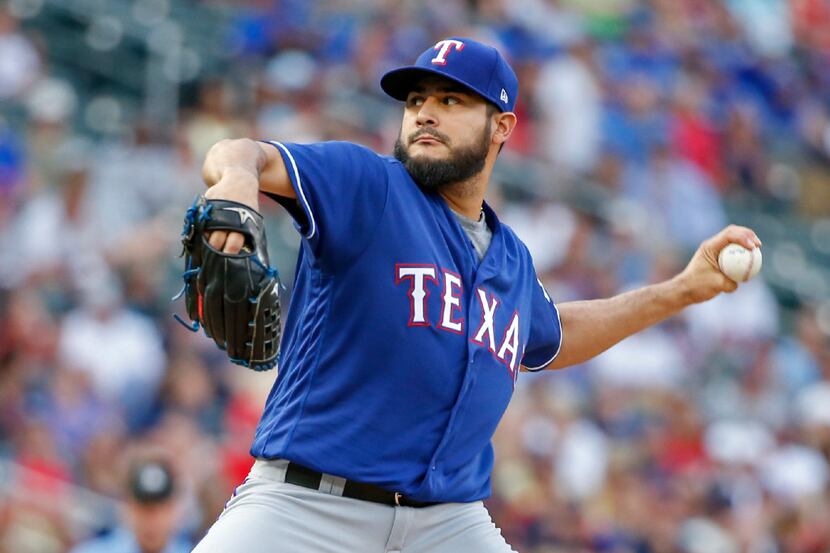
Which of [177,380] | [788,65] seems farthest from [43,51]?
[788,65]

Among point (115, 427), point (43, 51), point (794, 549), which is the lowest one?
point (794, 549)

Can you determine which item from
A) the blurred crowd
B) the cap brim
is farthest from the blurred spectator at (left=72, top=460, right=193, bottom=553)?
the cap brim

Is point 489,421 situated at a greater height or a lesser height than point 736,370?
greater

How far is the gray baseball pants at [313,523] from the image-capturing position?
10.7ft

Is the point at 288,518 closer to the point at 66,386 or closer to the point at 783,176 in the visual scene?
the point at 66,386

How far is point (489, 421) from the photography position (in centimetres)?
363

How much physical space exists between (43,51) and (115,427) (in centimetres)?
302

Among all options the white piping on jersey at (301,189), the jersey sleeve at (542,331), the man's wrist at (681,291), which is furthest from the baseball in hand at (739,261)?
the white piping on jersey at (301,189)

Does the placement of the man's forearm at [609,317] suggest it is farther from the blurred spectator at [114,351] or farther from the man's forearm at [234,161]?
the blurred spectator at [114,351]

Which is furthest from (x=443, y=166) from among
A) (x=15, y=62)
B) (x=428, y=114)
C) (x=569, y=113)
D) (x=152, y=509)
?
(x=569, y=113)

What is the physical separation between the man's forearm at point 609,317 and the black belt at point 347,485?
102 centimetres

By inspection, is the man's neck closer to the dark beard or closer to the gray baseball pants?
the dark beard

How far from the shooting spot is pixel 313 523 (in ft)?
11.0

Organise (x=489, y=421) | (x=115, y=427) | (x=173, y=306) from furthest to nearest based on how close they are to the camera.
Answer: (x=173, y=306) → (x=115, y=427) → (x=489, y=421)
